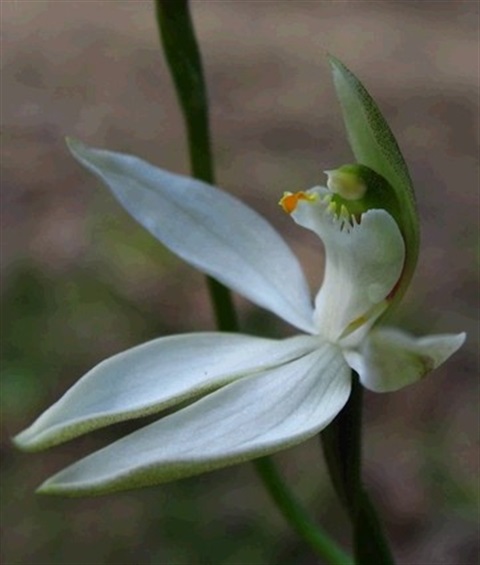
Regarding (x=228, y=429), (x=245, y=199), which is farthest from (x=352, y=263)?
(x=245, y=199)

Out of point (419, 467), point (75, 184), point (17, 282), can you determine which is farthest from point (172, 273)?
point (419, 467)

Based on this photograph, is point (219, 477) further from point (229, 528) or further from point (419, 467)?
point (419, 467)

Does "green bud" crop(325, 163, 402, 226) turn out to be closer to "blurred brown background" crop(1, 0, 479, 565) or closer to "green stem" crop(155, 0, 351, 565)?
"green stem" crop(155, 0, 351, 565)

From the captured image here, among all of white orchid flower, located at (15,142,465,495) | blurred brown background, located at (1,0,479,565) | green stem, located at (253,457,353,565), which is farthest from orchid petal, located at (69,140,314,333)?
blurred brown background, located at (1,0,479,565)

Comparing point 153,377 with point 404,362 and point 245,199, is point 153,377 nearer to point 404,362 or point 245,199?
point 404,362

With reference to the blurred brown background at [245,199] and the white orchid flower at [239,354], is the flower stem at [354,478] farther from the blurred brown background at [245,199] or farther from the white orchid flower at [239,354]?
the blurred brown background at [245,199]

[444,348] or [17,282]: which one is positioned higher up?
[444,348]
